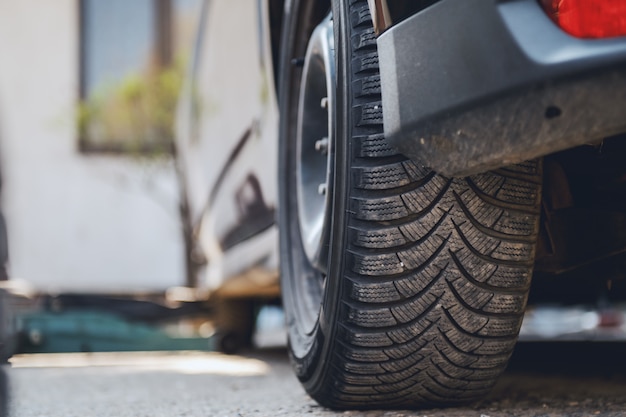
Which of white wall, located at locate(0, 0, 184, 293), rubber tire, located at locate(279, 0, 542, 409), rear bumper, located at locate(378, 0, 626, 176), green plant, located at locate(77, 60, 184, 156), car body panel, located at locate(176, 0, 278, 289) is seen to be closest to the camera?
rear bumper, located at locate(378, 0, 626, 176)

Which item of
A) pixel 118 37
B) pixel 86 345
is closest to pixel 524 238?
pixel 86 345

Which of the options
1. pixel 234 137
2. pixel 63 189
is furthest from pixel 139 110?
pixel 234 137

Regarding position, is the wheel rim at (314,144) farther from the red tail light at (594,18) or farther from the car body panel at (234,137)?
the red tail light at (594,18)

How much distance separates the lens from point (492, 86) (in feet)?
3.67

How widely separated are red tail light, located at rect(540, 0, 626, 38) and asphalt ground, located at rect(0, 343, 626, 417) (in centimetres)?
75

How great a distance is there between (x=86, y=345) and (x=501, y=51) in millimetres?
3308

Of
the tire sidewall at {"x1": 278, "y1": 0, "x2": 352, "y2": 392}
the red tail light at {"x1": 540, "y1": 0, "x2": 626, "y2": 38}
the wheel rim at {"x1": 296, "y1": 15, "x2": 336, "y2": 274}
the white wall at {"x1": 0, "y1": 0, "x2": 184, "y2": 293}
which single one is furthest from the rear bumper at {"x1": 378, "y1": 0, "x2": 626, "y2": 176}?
the white wall at {"x1": 0, "y1": 0, "x2": 184, "y2": 293}

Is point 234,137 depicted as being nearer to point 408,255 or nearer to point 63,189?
point 408,255

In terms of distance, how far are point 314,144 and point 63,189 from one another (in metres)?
8.49

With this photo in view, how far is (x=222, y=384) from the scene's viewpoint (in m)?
2.49

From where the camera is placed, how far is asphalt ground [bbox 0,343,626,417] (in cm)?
173

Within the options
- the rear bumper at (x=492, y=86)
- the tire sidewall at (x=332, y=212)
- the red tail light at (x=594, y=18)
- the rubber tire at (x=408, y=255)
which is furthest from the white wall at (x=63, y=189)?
the red tail light at (x=594, y=18)

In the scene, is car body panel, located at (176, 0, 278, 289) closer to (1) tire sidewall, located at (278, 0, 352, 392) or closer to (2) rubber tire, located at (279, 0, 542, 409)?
(1) tire sidewall, located at (278, 0, 352, 392)

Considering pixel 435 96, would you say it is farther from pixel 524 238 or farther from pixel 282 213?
pixel 282 213
